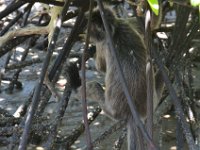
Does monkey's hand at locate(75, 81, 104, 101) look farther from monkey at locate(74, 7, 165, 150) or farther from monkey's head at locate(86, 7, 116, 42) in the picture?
monkey's head at locate(86, 7, 116, 42)

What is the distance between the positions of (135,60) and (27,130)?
1470 millimetres

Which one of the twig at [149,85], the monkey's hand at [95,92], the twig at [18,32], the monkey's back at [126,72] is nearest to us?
the twig at [149,85]

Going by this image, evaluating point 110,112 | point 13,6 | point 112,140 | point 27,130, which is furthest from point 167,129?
point 27,130

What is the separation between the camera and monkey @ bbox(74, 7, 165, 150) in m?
3.23

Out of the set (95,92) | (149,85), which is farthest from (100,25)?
(149,85)

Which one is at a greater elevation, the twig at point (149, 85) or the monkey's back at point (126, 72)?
the twig at point (149, 85)

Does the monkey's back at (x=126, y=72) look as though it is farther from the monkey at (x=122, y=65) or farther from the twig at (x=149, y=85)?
the twig at (x=149, y=85)

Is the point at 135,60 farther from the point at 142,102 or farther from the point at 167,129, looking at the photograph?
the point at 167,129

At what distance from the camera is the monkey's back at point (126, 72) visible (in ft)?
10.6

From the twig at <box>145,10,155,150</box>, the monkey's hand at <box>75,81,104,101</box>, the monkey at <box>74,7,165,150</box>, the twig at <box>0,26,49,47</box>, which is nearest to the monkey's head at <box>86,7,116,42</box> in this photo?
the monkey at <box>74,7,165,150</box>

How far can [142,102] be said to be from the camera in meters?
3.24

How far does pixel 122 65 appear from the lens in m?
3.29

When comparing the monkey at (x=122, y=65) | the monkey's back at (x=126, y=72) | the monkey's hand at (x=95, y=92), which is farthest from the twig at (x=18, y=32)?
the monkey's hand at (x=95, y=92)

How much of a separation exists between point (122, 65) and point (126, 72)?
6 cm
